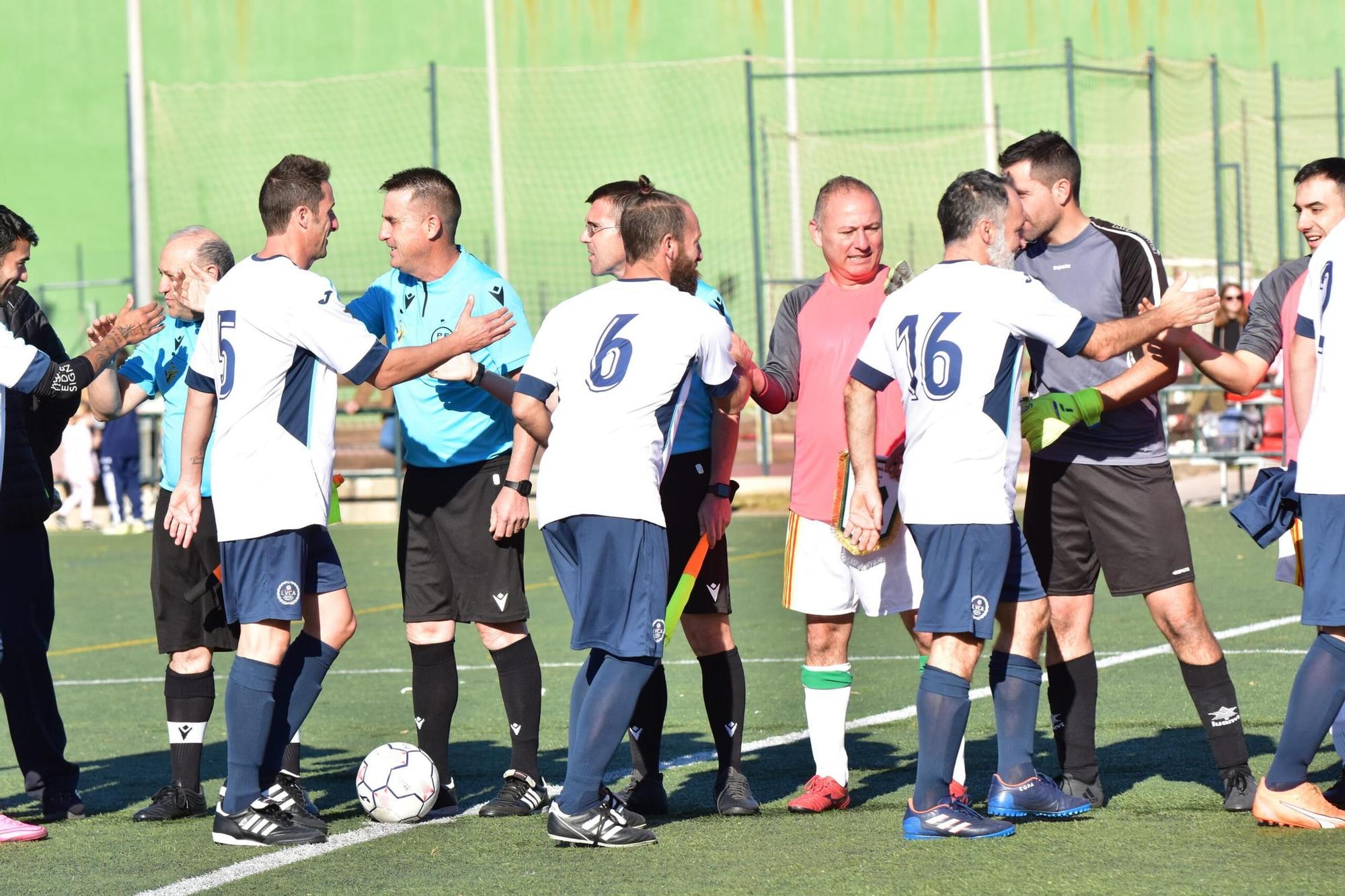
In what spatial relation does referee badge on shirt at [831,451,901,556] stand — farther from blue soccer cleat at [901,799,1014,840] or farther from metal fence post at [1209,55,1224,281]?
metal fence post at [1209,55,1224,281]

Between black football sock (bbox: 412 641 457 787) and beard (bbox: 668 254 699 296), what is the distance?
1668 mm

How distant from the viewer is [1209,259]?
79.4 feet

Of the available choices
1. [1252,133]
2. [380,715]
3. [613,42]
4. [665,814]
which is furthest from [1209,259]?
[665,814]

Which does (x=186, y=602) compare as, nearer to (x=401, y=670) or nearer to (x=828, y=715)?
(x=828, y=715)

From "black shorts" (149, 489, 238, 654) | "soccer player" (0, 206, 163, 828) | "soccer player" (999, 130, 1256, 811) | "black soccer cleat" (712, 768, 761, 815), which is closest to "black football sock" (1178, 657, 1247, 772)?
"soccer player" (999, 130, 1256, 811)

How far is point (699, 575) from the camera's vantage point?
6.13 metres

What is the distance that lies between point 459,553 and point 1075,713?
225 cm

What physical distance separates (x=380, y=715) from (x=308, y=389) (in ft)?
10.2

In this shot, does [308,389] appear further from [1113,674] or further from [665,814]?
[1113,674]

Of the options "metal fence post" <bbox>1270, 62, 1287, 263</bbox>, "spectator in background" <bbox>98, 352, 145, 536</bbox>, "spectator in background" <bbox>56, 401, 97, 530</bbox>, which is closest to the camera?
"spectator in background" <bbox>98, 352, 145, 536</bbox>

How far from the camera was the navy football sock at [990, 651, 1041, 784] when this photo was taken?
18.4 feet

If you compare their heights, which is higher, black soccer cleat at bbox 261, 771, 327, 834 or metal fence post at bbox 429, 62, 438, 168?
metal fence post at bbox 429, 62, 438, 168

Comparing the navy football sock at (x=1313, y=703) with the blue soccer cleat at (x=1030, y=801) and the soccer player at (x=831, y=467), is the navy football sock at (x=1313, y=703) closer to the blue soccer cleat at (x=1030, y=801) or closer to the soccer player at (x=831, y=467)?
the blue soccer cleat at (x=1030, y=801)

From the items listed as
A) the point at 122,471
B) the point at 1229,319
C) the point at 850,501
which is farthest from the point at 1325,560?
the point at 122,471
